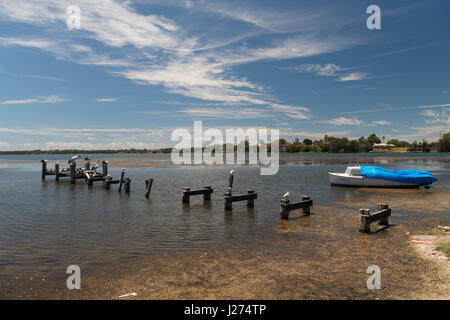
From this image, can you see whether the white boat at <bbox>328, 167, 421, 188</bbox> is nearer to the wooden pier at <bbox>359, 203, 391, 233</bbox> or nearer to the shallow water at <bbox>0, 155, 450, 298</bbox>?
the shallow water at <bbox>0, 155, 450, 298</bbox>

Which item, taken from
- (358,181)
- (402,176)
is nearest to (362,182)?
(358,181)

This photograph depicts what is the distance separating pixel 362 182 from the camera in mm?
31453

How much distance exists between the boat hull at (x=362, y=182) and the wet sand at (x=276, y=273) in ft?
63.4

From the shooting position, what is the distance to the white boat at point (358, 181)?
101 ft

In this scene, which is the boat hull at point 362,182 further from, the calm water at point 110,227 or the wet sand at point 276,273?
the wet sand at point 276,273

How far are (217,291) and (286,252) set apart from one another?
13.3 ft

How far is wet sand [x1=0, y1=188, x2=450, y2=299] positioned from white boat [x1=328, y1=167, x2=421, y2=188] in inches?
760

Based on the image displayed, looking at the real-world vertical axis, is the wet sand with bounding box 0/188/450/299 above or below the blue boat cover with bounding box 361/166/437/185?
below

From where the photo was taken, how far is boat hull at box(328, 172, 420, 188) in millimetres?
30797

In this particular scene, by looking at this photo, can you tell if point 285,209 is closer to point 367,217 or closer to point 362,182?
point 367,217

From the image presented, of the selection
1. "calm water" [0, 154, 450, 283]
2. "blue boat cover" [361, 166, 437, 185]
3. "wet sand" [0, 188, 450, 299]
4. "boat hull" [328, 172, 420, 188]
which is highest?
"blue boat cover" [361, 166, 437, 185]

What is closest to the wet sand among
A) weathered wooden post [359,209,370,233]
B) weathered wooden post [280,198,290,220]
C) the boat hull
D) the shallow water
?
weathered wooden post [359,209,370,233]
